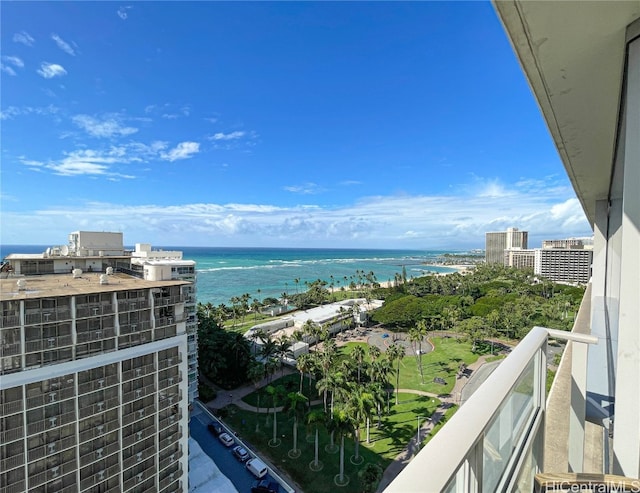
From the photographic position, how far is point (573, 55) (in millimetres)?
1179

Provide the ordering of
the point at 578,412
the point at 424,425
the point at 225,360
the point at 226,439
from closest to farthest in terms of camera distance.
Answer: the point at 578,412 → the point at 226,439 → the point at 424,425 → the point at 225,360

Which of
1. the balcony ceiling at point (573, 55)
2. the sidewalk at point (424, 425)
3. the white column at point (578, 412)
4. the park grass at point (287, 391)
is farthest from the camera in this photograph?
the park grass at point (287, 391)

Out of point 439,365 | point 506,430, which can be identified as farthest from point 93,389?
point 439,365

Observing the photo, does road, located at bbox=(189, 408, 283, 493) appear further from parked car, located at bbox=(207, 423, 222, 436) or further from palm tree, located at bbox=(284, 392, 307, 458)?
palm tree, located at bbox=(284, 392, 307, 458)

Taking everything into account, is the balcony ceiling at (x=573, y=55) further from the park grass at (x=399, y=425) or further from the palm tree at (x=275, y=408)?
the palm tree at (x=275, y=408)

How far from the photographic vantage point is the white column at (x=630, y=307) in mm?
1098

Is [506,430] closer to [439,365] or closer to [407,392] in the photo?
[407,392]

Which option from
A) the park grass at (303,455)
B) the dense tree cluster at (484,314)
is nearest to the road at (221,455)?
the park grass at (303,455)

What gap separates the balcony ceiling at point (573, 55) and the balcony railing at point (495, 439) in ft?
3.95

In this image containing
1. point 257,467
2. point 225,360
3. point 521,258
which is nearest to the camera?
point 257,467

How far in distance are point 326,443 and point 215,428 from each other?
4576 mm

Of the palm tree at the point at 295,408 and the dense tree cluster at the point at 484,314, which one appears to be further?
the dense tree cluster at the point at 484,314

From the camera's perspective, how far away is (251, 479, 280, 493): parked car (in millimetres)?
9719

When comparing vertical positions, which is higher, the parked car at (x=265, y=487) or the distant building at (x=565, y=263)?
the distant building at (x=565, y=263)
